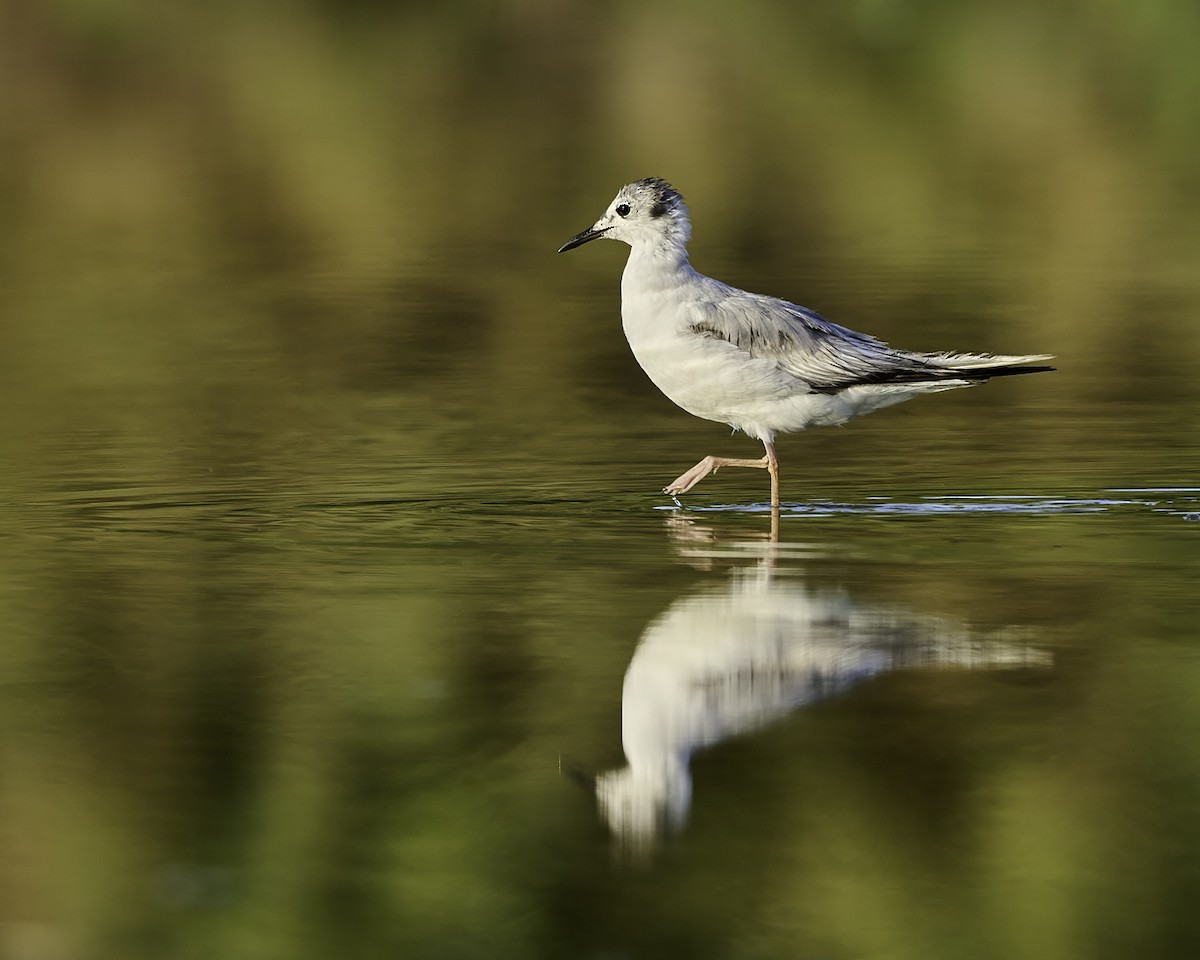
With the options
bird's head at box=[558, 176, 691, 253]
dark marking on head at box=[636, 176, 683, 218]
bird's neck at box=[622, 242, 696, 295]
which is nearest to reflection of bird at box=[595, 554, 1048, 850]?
bird's neck at box=[622, 242, 696, 295]

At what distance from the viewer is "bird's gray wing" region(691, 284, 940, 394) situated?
38.7ft

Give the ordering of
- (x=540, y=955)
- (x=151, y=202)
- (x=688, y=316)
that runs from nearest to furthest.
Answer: (x=540, y=955) → (x=688, y=316) → (x=151, y=202)

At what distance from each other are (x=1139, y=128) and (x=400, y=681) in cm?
2437

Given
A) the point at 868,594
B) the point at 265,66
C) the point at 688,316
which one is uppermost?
the point at 265,66

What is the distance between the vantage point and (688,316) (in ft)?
38.9

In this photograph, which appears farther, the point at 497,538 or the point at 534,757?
the point at 497,538

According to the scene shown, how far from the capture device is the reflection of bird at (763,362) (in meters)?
11.7

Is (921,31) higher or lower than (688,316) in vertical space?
higher

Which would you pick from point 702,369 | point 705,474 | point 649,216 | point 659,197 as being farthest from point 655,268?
point 705,474

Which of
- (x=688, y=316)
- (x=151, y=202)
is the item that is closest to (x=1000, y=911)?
(x=688, y=316)

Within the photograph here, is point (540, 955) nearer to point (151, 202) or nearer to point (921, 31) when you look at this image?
point (151, 202)

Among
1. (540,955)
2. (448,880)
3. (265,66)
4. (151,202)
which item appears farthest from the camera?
(265,66)

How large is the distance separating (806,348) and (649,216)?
120 centimetres

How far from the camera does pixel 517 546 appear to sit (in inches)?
400
